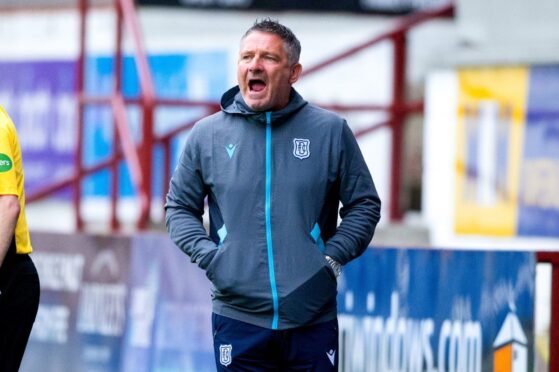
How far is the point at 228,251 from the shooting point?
5.10 meters

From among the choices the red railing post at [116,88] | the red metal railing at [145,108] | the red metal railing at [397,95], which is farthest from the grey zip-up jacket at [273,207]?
the red metal railing at [397,95]

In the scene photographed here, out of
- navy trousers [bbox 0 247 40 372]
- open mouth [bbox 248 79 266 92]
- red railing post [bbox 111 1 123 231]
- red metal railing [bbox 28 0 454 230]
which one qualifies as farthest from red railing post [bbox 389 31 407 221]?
open mouth [bbox 248 79 266 92]

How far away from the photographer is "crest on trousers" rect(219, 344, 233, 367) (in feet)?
→ 17.0

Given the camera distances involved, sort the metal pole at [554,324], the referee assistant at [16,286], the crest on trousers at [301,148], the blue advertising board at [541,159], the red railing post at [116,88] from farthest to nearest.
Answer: the red railing post at [116,88], the blue advertising board at [541,159], the metal pole at [554,324], the referee assistant at [16,286], the crest on trousers at [301,148]

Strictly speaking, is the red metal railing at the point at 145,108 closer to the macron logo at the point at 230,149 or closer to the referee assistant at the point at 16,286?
the referee assistant at the point at 16,286

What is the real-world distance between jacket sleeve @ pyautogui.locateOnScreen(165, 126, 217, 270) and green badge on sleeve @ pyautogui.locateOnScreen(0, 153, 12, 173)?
2.63 ft

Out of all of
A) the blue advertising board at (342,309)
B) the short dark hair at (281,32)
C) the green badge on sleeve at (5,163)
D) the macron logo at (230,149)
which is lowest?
the blue advertising board at (342,309)

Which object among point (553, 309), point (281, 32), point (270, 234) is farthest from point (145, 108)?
point (270, 234)

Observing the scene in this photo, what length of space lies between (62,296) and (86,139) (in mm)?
4463

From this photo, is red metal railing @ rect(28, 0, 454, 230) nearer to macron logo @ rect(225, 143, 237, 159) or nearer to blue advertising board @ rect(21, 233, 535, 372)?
blue advertising board @ rect(21, 233, 535, 372)

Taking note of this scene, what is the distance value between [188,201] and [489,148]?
4495 millimetres

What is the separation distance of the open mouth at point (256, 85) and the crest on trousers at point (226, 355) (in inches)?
39.4

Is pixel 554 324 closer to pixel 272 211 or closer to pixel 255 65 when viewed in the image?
pixel 272 211

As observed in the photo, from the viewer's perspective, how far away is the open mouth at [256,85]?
204 inches
